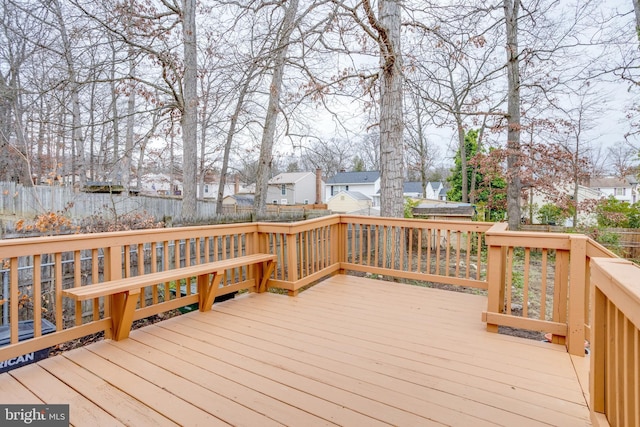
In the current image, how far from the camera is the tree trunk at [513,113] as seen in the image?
29.8 feet

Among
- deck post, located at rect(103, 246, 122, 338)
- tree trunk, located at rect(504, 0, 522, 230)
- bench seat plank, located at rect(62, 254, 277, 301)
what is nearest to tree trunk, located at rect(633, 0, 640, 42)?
tree trunk, located at rect(504, 0, 522, 230)

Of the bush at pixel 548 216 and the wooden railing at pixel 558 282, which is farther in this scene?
the bush at pixel 548 216

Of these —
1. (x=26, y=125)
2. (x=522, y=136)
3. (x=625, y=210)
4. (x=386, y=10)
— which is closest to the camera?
(x=386, y=10)

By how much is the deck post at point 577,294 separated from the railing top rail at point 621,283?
1067 mm

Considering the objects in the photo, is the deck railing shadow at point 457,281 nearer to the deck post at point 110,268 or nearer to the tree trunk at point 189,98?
the deck post at point 110,268

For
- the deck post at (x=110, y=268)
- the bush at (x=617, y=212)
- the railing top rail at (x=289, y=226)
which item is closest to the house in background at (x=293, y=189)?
the bush at (x=617, y=212)

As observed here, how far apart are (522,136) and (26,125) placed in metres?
14.3

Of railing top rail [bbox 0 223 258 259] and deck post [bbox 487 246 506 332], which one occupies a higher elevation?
railing top rail [bbox 0 223 258 259]

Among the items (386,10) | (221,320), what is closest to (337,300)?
(221,320)

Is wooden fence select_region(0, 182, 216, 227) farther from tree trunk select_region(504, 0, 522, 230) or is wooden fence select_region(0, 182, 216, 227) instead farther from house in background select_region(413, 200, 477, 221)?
tree trunk select_region(504, 0, 522, 230)

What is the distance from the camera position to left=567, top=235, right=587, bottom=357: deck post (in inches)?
103

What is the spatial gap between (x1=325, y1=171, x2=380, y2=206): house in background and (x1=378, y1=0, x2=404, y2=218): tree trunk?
23.0m

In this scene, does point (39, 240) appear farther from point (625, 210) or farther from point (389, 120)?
point (625, 210)

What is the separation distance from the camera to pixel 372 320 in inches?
132
